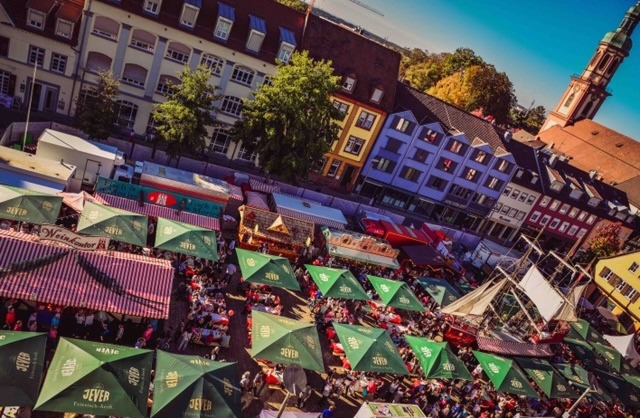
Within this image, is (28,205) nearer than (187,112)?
Yes

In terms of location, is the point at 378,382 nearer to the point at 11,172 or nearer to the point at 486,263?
the point at 11,172

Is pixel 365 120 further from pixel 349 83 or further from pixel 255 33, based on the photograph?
pixel 255 33

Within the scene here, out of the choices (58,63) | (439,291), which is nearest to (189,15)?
(58,63)

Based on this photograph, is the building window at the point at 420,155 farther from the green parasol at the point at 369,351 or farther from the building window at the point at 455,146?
the green parasol at the point at 369,351

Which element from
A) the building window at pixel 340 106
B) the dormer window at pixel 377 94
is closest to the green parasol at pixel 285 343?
the building window at pixel 340 106

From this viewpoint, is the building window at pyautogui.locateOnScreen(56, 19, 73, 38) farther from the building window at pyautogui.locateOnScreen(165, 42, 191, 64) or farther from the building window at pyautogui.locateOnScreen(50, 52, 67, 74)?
the building window at pyautogui.locateOnScreen(165, 42, 191, 64)

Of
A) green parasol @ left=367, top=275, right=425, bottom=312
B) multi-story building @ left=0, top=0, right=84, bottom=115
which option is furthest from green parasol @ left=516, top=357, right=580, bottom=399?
multi-story building @ left=0, top=0, right=84, bottom=115
